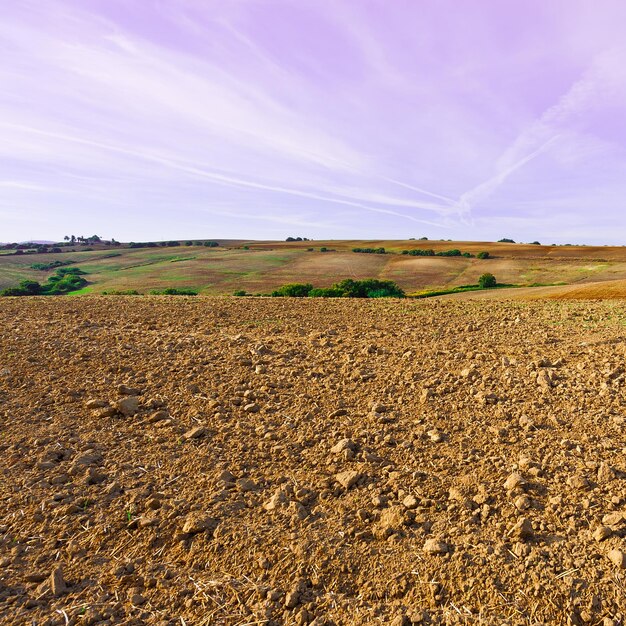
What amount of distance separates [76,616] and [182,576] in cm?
69

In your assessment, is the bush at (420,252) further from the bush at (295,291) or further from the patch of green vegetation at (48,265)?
the patch of green vegetation at (48,265)

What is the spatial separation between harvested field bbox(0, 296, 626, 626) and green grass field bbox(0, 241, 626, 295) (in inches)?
1174

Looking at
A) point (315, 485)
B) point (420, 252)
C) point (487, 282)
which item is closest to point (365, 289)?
point (487, 282)

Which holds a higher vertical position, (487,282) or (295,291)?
(487,282)

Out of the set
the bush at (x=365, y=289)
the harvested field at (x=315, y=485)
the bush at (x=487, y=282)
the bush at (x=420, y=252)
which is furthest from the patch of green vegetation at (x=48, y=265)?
the harvested field at (x=315, y=485)

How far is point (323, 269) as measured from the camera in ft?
180

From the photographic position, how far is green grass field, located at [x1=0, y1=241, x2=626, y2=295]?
1690 inches

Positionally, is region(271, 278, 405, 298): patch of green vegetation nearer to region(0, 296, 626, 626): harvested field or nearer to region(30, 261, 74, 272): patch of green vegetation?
region(0, 296, 626, 626): harvested field

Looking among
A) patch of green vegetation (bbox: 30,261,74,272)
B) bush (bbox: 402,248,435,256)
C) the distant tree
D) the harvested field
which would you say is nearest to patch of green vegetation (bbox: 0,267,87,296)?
the distant tree

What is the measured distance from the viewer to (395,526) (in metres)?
3.54

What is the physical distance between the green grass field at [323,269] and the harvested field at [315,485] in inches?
1174

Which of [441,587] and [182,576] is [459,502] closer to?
[441,587]

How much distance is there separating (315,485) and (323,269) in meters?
51.2

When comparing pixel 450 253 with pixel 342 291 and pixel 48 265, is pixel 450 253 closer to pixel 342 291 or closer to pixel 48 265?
pixel 342 291
